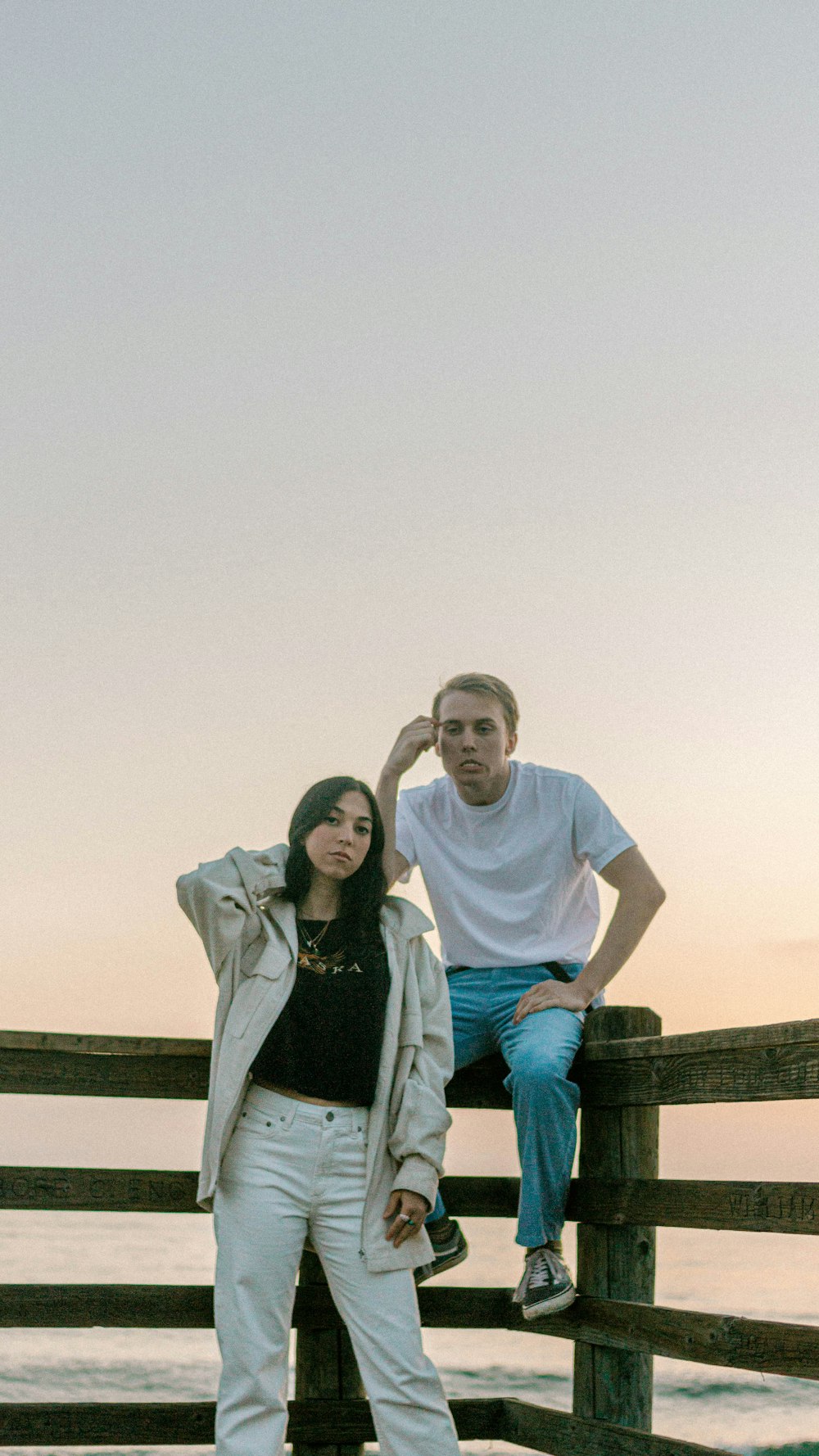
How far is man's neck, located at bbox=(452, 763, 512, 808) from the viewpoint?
431cm

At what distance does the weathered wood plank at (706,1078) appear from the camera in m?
3.07

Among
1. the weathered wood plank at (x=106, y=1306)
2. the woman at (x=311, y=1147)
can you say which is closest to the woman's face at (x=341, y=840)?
the woman at (x=311, y=1147)

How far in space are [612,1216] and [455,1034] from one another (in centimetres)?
64

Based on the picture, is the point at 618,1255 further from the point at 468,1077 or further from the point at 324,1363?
the point at 324,1363

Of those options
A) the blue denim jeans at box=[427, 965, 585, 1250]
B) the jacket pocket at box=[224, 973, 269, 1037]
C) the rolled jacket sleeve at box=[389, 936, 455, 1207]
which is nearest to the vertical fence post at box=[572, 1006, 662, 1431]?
the blue denim jeans at box=[427, 965, 585, 1250]

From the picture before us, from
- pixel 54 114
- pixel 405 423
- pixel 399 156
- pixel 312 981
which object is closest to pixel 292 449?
pixel 405 423

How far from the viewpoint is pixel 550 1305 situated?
3525mm

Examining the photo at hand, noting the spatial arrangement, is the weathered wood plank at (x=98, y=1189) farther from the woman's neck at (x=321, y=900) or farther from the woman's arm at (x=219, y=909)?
the woman's neck at (x=321, y=900)

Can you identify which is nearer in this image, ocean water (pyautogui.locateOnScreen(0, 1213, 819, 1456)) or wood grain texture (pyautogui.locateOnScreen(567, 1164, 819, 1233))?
wood grain texture (pyautogui.locateOnScreen(567, 1164, 819, 1233))

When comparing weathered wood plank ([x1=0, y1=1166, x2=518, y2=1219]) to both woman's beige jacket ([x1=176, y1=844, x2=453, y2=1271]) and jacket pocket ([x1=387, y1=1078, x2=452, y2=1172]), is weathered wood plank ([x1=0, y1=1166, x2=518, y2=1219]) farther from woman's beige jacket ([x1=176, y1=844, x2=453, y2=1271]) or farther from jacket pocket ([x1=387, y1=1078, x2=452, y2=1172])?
jacket pocket ([x1=387, y1=1078, x2=452, y2=1172])

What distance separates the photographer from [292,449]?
8.20 meters

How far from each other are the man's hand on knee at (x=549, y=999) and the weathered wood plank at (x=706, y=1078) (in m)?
0.17

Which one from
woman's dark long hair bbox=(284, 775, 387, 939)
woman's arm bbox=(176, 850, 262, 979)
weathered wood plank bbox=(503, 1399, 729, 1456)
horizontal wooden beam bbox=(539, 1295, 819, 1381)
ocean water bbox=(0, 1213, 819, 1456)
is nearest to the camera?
horizontal wooden beam bbox=(539, 1295, 819, 1381)

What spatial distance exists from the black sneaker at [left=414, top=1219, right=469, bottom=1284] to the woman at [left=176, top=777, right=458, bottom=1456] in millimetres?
259
